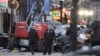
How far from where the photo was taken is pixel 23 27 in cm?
3011

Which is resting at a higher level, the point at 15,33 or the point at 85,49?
the point at 85,49

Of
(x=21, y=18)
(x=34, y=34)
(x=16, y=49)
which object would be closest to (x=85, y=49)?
(x=34, y=34)

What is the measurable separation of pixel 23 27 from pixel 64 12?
2516 centimetres

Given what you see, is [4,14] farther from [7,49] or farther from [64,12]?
[64,12]

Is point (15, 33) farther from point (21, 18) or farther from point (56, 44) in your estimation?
point (21, 18)

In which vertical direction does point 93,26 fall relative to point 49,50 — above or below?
above

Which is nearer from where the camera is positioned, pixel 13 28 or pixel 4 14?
pixel 13 28

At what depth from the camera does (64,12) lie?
54.9 meters

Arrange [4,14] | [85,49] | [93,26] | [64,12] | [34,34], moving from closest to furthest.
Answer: [85,49]
[93,26]
[34,34]
[4,14]
[64,12]

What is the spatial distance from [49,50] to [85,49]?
19.9 meters

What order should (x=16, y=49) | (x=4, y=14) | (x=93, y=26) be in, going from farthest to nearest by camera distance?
(x=4, y=14)
(x=16, y=49)
(x=93, y=26)

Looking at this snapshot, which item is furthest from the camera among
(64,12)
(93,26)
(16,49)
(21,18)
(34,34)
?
(64,12)

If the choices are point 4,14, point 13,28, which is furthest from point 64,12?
point 13,28

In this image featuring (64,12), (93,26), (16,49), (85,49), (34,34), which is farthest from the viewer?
(64,12)
